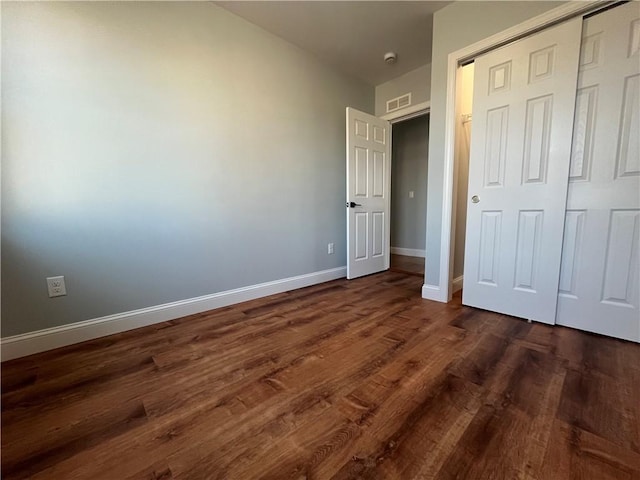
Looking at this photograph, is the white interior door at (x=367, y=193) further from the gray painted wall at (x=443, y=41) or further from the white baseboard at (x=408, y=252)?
the white baseboard at (x=408, y=252)

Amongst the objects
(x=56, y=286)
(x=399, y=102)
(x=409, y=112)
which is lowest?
(x=56, y=286)

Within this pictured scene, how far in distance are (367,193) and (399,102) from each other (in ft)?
3.89

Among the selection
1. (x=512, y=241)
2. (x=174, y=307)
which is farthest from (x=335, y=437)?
(x=512, y=241)

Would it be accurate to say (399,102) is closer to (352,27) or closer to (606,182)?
(352,27)

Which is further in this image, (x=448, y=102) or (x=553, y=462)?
(x=448, y=102)

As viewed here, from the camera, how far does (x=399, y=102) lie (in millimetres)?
3137

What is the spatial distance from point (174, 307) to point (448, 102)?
2766 mm

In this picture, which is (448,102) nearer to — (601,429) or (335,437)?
(601,429)

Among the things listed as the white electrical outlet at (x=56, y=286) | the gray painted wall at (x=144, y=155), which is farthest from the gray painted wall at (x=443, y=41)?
the white electrical outlet at (x=56, y=286)

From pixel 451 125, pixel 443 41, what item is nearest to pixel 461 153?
pixel 451 125

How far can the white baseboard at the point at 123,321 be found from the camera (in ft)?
4.90

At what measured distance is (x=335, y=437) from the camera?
917 mm

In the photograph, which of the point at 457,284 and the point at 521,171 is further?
the point at 457,284

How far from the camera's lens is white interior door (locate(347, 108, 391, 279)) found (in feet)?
9.57
